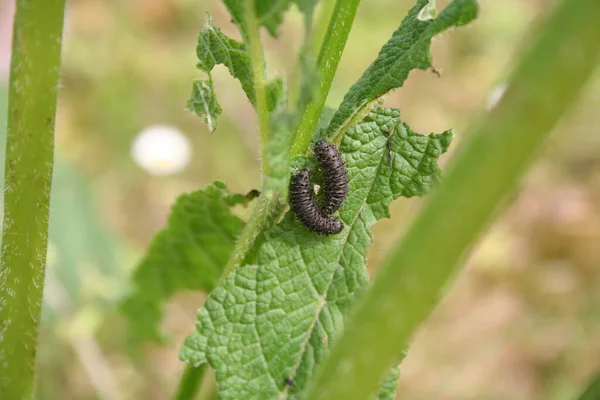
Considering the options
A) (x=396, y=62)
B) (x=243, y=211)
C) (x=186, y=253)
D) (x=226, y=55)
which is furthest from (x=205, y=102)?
(x=243, y=211)

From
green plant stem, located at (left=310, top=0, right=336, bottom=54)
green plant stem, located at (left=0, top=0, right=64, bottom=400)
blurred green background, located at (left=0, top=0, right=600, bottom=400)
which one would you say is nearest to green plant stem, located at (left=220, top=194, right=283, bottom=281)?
green plant stem, located at (left=310, top=0, right=336, bottom=54)

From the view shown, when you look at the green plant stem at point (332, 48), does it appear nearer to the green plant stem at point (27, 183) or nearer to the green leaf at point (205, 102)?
the green leaf at point (205, 102)

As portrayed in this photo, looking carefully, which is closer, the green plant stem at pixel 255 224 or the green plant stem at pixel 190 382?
the green plant stem at pixel 255 224

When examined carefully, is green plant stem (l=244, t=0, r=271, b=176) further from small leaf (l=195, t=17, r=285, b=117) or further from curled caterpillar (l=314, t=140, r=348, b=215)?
curled caterpillar (l=314, t=140, r=348, b=215)

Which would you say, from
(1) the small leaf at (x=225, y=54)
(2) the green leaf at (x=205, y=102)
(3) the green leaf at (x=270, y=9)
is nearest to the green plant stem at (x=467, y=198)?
(3) the green leaf at (x=270, y=9)

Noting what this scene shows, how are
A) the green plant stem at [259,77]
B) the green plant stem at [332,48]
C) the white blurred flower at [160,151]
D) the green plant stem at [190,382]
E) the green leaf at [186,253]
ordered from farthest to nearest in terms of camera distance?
the white blurred flower at [160,151] < the green leaf at [186,253] < the green plant stem at [190,382] < the green plant stem at [332,48] < the green plant stem at [259,77]

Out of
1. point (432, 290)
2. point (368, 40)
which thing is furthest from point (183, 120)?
point (432, 290)

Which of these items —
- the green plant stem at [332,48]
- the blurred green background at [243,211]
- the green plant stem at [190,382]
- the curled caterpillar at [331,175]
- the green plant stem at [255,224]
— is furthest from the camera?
the blurred green background at [243,211]
